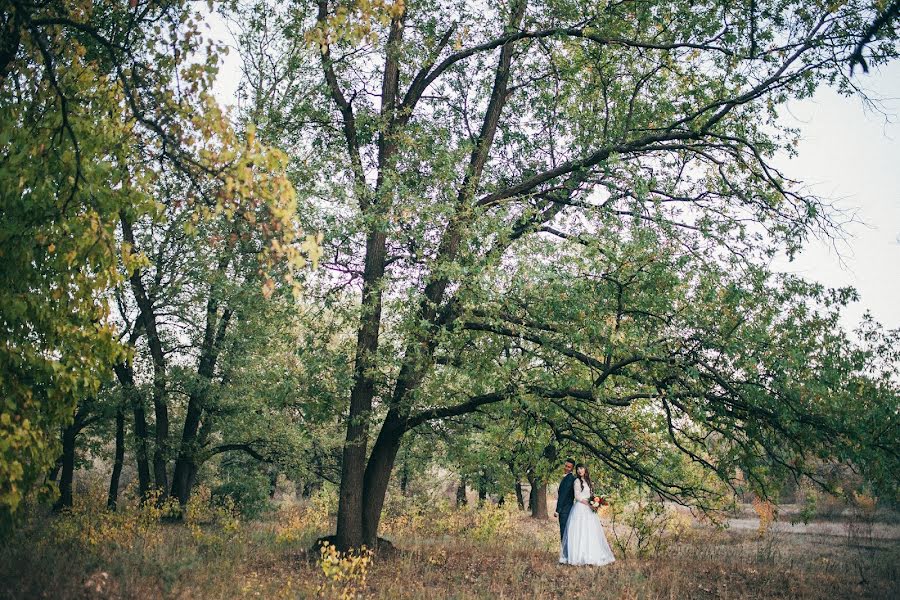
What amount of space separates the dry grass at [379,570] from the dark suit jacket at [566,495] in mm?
1104

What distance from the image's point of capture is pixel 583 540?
41.0 feet

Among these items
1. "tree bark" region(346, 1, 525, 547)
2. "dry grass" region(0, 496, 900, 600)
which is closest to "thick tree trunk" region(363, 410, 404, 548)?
"tree bark" region(346, 1, 525, 547)

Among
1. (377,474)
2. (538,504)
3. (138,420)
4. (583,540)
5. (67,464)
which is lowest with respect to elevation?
(538,504)

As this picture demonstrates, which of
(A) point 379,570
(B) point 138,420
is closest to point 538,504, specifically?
(B) point 138,420

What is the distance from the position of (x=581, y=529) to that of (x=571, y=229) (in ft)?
20.8

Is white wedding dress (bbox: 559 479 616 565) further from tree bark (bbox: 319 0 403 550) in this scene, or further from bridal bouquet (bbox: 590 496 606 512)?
tree bark (bbox: 319 0 403 550)

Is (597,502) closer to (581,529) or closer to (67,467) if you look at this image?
(581,529)

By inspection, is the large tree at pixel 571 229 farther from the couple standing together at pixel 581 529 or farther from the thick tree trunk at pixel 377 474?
the couple standing together at pixel 581 529

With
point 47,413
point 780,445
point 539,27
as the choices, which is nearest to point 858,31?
point 539,27

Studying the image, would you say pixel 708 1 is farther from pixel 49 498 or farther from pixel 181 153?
pixel 49 498

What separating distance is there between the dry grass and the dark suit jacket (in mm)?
1104

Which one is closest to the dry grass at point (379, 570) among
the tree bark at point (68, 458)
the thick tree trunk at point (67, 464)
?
the tree bark at point (68, 458)

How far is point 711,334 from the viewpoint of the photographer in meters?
8.13

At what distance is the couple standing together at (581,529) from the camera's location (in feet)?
40.6
